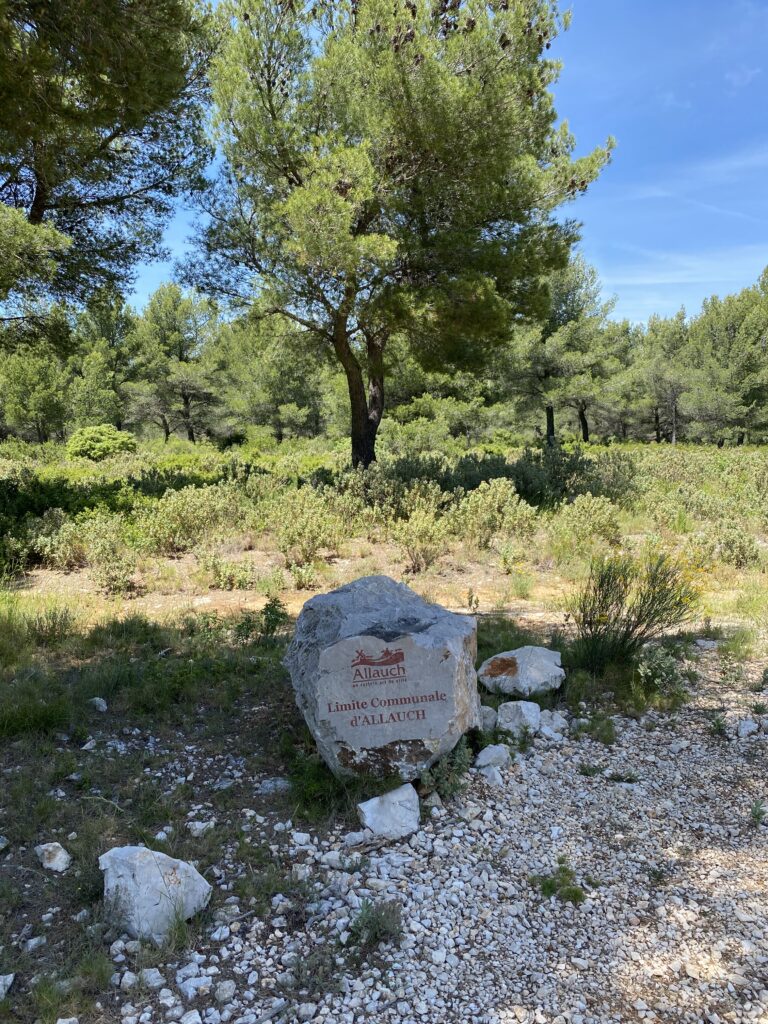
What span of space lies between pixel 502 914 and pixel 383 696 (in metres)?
1.07

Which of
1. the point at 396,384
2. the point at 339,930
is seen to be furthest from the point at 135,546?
the point at 396,384

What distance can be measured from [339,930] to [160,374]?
32920mm

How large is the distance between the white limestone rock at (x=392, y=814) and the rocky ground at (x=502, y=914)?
6cm

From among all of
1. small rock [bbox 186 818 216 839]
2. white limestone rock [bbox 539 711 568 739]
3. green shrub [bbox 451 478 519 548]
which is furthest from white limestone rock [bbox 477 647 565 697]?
green shrub [bbox 451 478 519 548]

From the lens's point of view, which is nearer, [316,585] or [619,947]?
[619,947]

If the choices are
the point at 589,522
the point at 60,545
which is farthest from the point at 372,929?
the point at 589,522

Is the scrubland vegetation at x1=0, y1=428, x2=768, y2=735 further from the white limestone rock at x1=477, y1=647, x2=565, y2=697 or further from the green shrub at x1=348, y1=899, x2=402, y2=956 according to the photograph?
the green shrub at x1=348, y1=899, x2=402, y2=956

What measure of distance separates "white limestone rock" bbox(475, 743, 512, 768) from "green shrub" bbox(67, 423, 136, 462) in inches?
786

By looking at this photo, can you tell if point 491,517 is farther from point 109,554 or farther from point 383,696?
point 383,696

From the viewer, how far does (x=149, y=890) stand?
247 centimetres

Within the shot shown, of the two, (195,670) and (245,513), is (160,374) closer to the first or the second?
(245,513)

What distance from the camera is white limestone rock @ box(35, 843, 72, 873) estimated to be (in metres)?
2.78

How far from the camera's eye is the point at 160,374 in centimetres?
3250

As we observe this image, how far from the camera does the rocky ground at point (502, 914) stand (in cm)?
220
